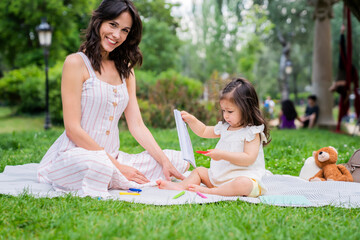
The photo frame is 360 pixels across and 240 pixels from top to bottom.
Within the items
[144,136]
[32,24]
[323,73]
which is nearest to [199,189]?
[144,136]

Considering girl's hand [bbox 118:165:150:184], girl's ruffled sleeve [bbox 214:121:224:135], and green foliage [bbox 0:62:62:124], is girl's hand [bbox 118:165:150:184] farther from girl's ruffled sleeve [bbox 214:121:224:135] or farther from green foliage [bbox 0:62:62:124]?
green foliage [bbox 0:62:62:124]

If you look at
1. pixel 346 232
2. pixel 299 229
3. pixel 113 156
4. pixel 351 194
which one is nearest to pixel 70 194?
pixel 113 156

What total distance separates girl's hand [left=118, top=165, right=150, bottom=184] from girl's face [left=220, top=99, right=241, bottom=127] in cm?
99

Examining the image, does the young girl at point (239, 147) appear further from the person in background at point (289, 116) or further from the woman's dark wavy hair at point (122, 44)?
the person in background at point (289, 116)

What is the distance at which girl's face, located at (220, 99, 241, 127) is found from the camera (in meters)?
3.09

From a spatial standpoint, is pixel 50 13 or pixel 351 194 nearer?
pixel 351 194

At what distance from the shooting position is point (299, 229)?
2.23 metres

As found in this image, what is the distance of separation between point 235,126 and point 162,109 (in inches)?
294

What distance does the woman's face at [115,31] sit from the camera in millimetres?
3197

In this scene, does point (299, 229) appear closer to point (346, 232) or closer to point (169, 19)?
point (346, 232)

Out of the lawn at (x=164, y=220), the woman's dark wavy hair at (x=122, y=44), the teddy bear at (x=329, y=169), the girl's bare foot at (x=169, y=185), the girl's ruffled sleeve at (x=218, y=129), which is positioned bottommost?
the teddy bear at (x=329, y=169)

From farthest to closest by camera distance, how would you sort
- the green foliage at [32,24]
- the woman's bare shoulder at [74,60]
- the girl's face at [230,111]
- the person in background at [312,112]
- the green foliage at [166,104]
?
the green foliage at [32,24]
the person in background at [312,112]
the green foliage at [166,104]
the woman's bare shoulder at [74,60]
the girl's face at [230,111]

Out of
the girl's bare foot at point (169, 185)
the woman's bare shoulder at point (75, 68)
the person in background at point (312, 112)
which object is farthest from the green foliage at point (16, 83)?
the girl's bare foot at point (169, 185)

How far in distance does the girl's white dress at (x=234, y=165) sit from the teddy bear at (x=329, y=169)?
3.32 feet
